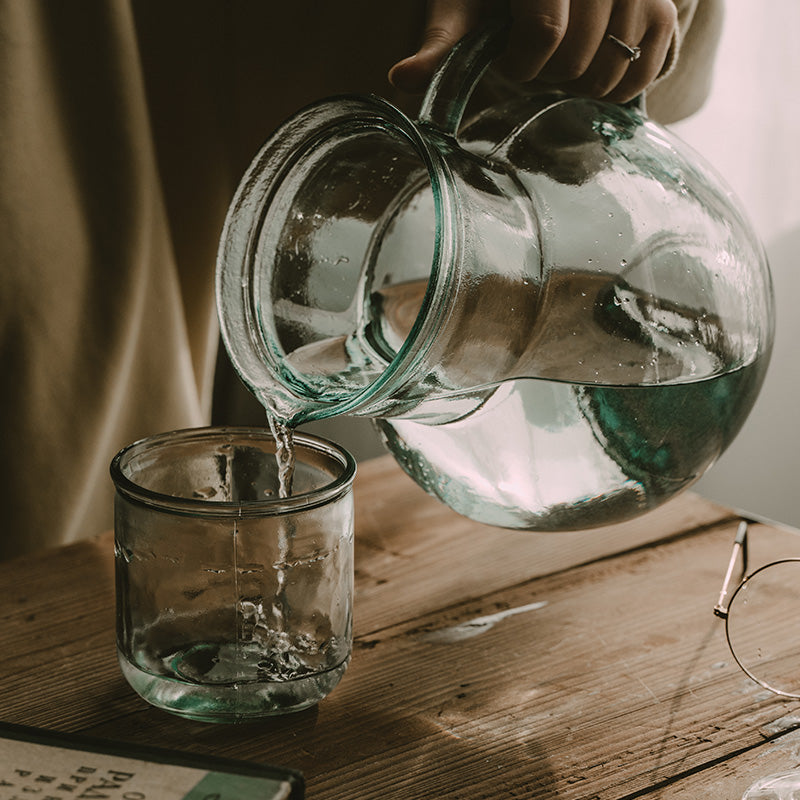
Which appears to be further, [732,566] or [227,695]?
[732,566]

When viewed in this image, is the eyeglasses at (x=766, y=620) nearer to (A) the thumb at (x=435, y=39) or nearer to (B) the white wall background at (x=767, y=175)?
(A) the thumb at (x=435, y=39)

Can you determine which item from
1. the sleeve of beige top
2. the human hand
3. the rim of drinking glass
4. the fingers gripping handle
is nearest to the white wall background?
the sleeve of beige top

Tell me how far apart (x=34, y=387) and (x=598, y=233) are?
1.45ft

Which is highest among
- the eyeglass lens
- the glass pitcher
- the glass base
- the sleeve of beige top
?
the sleeve of beige top

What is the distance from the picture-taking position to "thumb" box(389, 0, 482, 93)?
1.68ft

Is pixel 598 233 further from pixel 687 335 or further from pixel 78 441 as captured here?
pixel 78 441

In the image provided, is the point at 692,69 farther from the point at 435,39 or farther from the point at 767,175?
the point at 767,175

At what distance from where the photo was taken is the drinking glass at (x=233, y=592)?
1.41ft

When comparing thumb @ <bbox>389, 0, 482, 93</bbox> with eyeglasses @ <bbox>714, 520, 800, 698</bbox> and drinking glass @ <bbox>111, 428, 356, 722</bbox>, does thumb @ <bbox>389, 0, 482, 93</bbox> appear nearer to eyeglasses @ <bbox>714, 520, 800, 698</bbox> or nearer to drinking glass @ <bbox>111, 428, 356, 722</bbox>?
drinking glass @ <bbox>111, 428, 356, 722</bbox>

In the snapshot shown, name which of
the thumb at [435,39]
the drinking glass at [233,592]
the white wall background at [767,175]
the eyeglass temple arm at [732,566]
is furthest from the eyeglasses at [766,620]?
the white wall background at [767,175]

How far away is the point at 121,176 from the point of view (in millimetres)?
749

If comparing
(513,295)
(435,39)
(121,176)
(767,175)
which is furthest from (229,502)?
(767,175)

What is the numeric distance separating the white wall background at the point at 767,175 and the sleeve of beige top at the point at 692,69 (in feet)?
1.59

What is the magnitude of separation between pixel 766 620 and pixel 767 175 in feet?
2.99
